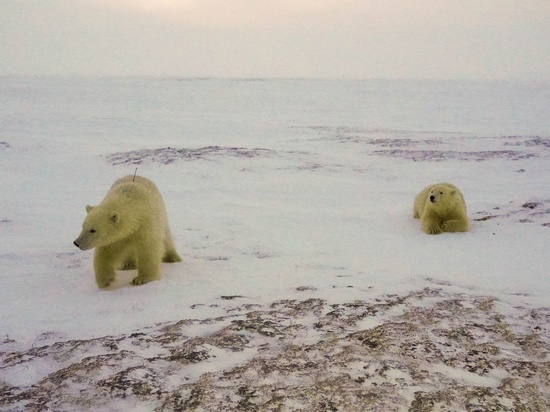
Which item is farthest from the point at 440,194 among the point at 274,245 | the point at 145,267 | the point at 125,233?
the point at 125,233

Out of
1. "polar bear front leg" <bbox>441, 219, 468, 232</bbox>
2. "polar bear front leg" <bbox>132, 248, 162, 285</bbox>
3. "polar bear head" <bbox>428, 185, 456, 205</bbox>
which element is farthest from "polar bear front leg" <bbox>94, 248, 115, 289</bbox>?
"polar bear front leg" <bbox>441, 219, 468, 232</bbox>

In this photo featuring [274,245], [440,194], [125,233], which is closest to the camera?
[125,233]

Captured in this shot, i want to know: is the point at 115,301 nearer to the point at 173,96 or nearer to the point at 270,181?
the point at 270,181

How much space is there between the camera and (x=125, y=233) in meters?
5.43

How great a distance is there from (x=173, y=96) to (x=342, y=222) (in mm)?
45747

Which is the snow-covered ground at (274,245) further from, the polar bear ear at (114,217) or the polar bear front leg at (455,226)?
the polar bear ear at (114,217)

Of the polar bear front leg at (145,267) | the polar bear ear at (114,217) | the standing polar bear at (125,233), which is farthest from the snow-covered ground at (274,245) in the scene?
the polar bear ear at (114,217)

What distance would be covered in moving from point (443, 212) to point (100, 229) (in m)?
5.78

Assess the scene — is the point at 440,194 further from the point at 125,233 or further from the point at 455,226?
the point at 125,233

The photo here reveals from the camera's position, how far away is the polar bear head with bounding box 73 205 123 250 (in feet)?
17.2

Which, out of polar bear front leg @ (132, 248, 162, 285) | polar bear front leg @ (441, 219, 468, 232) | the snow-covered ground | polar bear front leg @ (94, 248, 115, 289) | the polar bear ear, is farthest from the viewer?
polar bear front leg @ (441, 219, 468, 232)

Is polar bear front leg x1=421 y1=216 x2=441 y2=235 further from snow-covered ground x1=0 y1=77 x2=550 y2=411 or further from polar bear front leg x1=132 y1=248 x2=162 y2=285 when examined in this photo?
polar bear front leg x1=132 y1=248 x2=162 y2=285

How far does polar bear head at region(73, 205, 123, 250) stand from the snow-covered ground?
21.2 inches

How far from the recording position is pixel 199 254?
6988 millimetres
